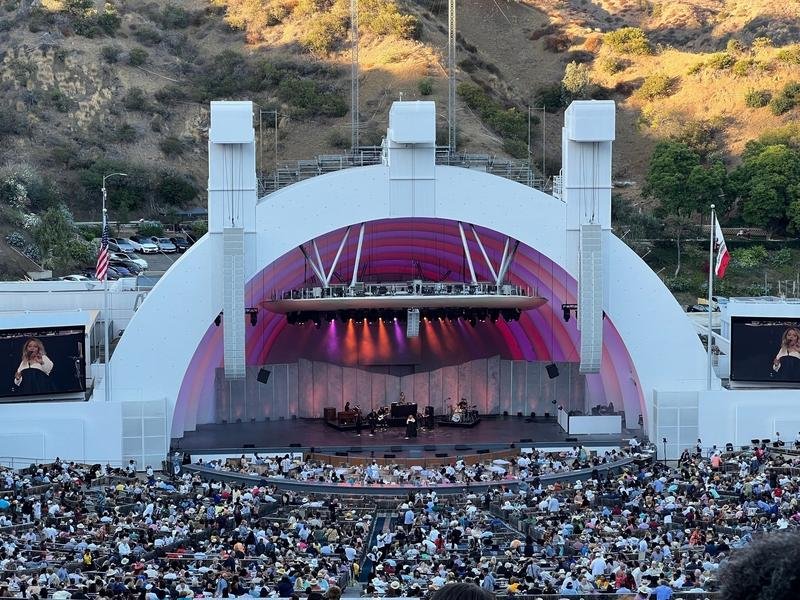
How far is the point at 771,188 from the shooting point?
6438cm

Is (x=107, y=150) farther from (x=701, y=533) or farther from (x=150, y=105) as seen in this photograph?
A: (x=701, y=533)

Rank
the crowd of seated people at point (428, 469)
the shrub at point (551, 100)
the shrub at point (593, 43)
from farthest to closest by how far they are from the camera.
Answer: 1. the shrub at point (593, 43)
2. the shrub at point (551, 100)
3. the crowd of seated people at point (428, 469)

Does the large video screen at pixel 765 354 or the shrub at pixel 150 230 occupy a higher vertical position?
the shrub at pixel 150 230

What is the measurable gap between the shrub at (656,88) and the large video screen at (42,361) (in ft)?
179

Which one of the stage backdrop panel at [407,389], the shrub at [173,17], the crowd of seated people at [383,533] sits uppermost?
the shrub at [173,17]

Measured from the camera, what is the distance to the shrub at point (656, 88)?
268 ft

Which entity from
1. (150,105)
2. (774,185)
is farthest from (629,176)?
(150,105)

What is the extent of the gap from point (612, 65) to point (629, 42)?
2.69m

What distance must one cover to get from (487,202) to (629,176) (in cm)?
4312

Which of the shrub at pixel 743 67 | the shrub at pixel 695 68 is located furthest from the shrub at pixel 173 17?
the shrub at pixel 743 67

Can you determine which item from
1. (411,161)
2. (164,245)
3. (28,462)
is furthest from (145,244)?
(28,462)

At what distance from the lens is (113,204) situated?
229 ft

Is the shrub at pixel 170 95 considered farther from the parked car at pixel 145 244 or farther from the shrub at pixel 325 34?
the parked car at pixel 145 244

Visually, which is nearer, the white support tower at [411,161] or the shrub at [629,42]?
the white support tower at [411,161]
